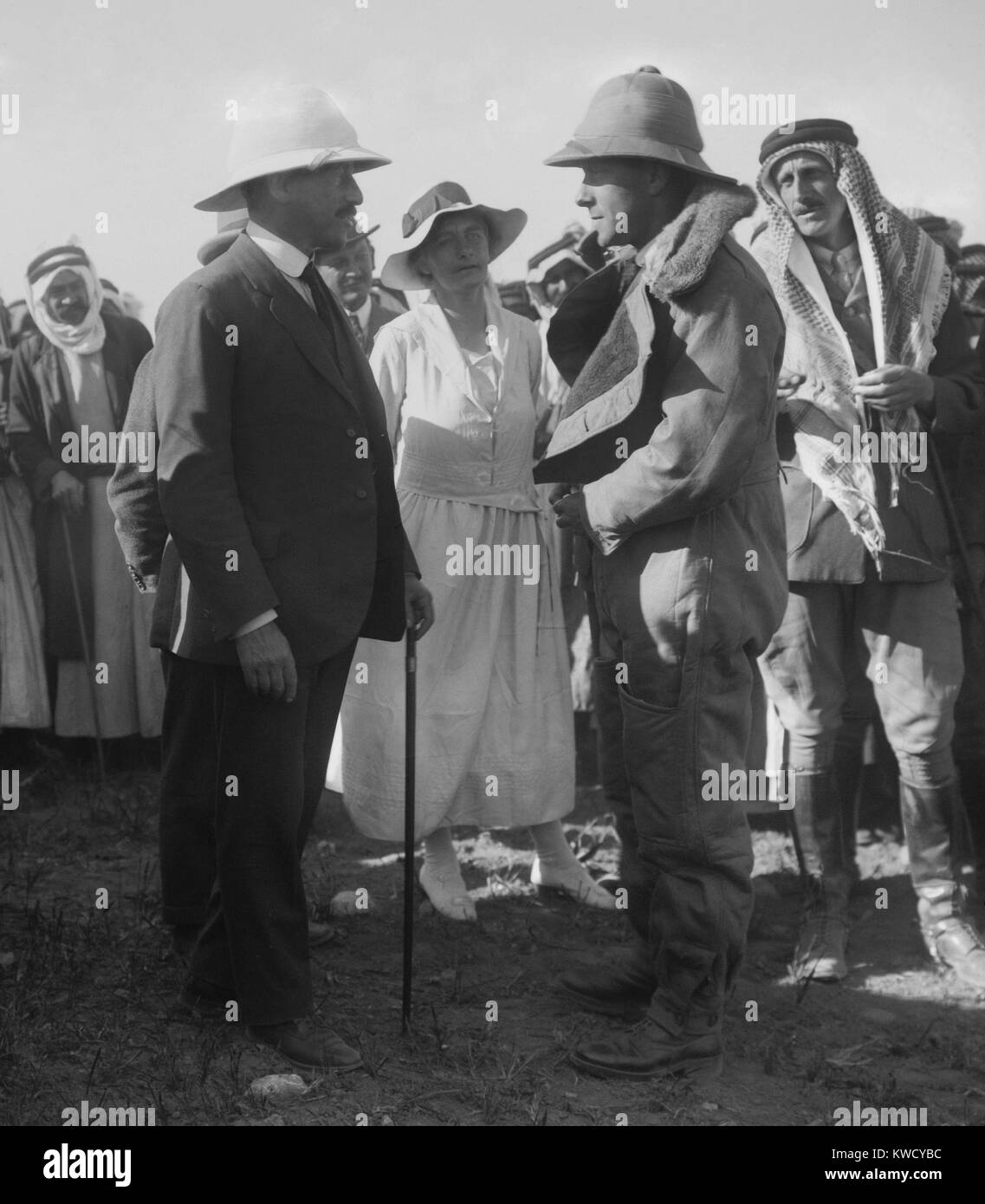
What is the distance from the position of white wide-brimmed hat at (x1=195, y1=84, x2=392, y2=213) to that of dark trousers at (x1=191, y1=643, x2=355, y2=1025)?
1.22 m

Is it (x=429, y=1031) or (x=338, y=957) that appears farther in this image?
(x=338, y=957)

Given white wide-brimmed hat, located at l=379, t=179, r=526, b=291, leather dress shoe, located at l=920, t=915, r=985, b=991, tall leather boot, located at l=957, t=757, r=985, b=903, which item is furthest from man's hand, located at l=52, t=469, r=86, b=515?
leather dress shoe, located at l=920, t=915, r=985, b=991

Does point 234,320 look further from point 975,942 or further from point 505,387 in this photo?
point 975,942

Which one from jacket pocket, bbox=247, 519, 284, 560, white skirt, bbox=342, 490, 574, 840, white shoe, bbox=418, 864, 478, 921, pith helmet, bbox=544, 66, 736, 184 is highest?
pith helmet, bbox=544, 66, 736, 184

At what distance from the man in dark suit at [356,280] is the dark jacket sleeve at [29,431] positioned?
152cm

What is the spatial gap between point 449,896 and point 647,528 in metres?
1.84

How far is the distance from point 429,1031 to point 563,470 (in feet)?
5.01

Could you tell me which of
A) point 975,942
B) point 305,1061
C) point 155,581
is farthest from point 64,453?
point 975,942

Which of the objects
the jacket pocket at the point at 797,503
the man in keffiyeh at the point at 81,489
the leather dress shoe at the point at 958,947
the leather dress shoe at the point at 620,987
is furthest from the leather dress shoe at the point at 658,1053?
the man in keffiyeh at the point at 81,489

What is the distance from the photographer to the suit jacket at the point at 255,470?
3238 mm

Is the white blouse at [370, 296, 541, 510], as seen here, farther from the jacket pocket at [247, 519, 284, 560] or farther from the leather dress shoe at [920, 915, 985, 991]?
the leather dress shoe at [920, 915, 985, 991]

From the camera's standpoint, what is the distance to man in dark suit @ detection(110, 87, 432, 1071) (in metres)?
3.25

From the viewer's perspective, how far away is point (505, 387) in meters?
4.79

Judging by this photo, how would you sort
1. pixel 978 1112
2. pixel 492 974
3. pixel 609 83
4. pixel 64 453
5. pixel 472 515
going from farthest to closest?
1. pixel 64 453
2. pixel 472 515
3. pixel 492 974
4. pixel 609 83
5. pixel 978 1112
